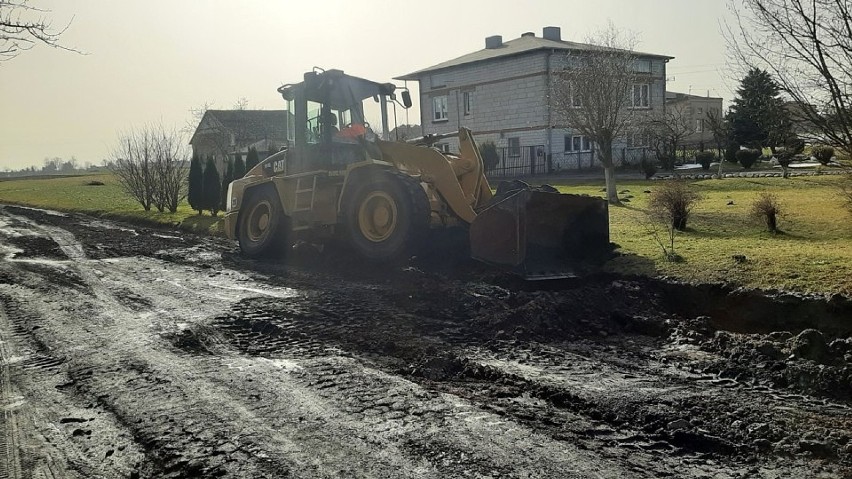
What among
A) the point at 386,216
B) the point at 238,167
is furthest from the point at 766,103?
the point at 238,167

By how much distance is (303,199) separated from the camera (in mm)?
12172

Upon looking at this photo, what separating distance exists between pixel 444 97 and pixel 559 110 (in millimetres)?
20811

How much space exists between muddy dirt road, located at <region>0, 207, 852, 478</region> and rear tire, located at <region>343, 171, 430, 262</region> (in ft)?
3.26

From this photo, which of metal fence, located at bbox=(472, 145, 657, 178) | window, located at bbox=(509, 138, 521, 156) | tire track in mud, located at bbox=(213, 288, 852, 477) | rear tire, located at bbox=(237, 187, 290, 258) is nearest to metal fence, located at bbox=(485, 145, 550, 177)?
metal fence, located at bbox=(472, 145, 657, 178)

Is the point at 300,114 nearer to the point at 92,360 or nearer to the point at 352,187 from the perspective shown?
the point at 352,187

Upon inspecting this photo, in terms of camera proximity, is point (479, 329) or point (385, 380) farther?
point (479, 329)

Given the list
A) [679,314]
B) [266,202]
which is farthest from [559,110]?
[679,314]

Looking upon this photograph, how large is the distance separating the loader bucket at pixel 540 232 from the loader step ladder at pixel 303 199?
131 inches

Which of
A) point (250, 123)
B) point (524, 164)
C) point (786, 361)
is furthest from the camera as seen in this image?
point (250, 123)

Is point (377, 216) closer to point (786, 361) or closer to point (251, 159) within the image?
point (786, 361)

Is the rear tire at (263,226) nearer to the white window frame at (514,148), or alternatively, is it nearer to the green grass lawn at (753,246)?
the green grass lawn at (753,246)

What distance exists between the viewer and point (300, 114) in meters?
12.1

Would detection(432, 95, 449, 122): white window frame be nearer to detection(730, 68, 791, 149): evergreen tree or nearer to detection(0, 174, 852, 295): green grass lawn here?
detection(0, 174, 852, 295): green grass lawn

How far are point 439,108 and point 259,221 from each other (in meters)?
32.1
